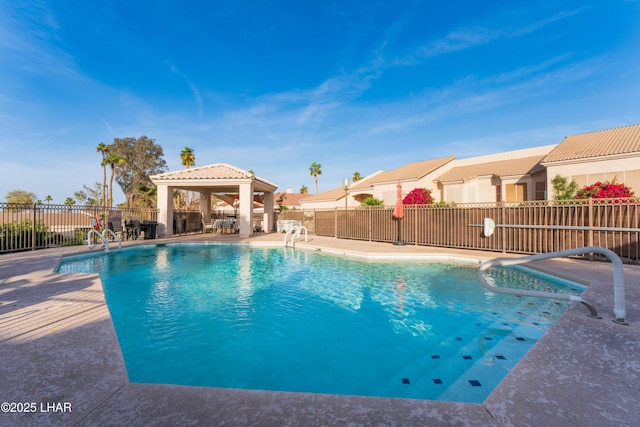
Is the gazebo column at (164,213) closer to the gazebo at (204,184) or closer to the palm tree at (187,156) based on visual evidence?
the gazebo at (204,184)

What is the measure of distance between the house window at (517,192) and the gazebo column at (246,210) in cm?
1706

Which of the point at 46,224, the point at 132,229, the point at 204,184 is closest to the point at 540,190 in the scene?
the point at 204,184

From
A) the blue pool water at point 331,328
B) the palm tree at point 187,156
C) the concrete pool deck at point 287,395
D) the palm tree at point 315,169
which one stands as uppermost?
the palm tree at point 315,169

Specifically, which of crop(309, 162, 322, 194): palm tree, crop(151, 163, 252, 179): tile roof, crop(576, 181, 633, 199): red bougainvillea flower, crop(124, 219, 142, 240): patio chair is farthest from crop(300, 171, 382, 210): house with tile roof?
crop(309, 162, 322, 194): palm tree

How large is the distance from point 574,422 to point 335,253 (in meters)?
10.4

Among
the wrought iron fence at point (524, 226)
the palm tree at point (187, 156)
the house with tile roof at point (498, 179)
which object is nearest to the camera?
the wrought iron fence at point (524, 226)

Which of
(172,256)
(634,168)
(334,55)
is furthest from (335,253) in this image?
(634,168)

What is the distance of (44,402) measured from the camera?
77.9 inches

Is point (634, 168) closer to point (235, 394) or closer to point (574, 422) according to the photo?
point (574, 422)

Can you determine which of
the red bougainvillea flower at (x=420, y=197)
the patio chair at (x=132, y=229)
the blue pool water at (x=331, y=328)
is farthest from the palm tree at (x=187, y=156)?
the blue pool water at (x=331, y=328)

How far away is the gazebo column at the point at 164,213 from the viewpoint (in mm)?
17609

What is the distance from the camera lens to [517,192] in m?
19.1

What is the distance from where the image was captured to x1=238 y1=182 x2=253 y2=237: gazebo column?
58.2 feet

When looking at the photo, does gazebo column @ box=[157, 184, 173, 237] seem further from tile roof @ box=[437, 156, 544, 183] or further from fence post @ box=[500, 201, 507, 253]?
tile roof @ box=[437, 156, 544, 183]
